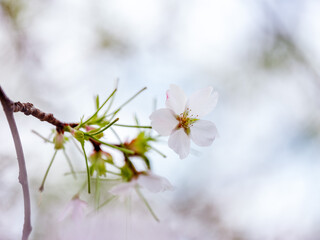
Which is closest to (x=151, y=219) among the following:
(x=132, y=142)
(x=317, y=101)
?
(x=132, y=142)

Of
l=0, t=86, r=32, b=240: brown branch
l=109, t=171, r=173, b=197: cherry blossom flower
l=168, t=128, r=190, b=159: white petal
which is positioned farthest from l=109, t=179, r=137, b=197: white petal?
l=0, t=86, r=32, b=240: brown branch

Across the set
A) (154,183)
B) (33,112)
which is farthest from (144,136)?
(33,112)

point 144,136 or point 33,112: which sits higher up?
point 144,136

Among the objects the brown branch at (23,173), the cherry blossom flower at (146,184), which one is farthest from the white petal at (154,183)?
the brown branch at (23,173)

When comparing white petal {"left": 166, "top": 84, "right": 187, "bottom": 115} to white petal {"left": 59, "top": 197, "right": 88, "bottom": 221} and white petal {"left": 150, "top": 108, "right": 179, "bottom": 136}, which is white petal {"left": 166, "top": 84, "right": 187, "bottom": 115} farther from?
white petal {"left": 59, "top": 197, "right": 88, "bottom": 221}

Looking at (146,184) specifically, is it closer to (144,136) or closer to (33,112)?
(144,136)

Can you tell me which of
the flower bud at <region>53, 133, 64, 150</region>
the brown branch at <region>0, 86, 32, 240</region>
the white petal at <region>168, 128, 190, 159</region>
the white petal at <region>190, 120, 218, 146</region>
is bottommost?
the brown branch at <region>0, 86, 32, 240</region>
